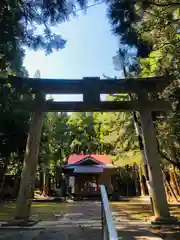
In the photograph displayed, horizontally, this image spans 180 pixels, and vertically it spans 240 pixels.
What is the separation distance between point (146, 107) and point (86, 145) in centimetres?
2743

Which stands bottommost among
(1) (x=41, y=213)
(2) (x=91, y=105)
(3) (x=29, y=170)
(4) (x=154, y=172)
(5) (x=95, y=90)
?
(1) (x=41, y=213)

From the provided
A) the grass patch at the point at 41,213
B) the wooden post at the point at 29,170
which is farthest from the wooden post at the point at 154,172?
the grass patch at the point at 41,213

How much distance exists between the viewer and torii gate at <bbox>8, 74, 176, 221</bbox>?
25.7 ft

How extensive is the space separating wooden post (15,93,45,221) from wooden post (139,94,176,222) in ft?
9.35

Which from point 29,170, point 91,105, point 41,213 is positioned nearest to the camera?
point 29,170

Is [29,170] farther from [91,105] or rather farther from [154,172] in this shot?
[154,172]

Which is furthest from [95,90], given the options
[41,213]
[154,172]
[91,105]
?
[41,213]

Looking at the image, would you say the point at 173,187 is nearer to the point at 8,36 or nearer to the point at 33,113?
the point at 33,113

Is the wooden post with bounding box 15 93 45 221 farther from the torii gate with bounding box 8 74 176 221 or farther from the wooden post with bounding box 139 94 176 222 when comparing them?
the wooden post with bounding box 139 94 176 222

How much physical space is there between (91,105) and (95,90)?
436mm

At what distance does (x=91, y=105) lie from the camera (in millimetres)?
8570

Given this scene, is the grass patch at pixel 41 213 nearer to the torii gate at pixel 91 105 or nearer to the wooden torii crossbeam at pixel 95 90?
the torii gate at pixel 91 105

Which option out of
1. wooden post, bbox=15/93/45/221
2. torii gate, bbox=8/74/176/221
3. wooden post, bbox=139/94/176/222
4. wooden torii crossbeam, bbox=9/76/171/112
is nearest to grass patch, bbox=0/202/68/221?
wooden post, bbox=15/93/45/221

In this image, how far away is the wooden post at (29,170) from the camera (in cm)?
758
